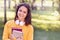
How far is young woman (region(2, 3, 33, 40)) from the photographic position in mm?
1616

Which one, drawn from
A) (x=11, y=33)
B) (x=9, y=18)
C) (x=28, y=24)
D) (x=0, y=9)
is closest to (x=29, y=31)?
(x=28, y=24)

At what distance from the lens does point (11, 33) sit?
167 cm

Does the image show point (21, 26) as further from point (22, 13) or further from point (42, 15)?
point (42, 15)

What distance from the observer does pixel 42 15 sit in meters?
→ 1.87

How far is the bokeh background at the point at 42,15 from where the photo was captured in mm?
1862

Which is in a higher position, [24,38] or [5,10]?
[5,10]

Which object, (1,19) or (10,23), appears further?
(1,19)

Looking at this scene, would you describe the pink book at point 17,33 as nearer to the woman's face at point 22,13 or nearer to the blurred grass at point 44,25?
the woman's face at point 22,13

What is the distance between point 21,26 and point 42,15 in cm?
33

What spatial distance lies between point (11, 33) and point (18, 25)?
0.11 metres

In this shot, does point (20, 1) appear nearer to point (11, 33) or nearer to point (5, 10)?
point (5, 10)

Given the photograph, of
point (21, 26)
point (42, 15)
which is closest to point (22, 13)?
point (21, 26)

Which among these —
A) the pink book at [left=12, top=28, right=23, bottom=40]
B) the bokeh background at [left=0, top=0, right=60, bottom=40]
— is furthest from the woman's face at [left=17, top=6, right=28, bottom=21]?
the bokeh background at [left=0, top=0, right=60, bottom=40]

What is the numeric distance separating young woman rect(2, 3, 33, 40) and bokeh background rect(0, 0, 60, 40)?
0.22 m
